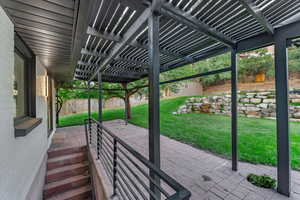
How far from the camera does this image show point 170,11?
4.57 ft

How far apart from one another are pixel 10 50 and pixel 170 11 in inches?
71.6

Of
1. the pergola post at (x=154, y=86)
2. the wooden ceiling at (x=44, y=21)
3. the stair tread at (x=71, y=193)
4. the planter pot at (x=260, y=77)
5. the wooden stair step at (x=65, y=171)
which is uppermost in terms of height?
the planter pot at (x=260, y=77)

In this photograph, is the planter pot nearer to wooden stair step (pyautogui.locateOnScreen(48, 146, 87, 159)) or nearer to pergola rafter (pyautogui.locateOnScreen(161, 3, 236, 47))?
pergola rafter (pyautogui.locateOnScreen(161, 3, 236, 47))

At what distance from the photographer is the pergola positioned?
1303 millimetres

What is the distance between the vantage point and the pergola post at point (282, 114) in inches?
69.5

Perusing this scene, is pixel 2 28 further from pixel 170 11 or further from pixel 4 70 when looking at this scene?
pixel 170 11

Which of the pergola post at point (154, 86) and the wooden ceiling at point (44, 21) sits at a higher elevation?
the wooden ceiling at point (44, 21)

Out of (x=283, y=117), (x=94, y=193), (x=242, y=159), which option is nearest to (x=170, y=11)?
(x=283, y=117)

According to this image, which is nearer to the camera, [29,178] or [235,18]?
[235,18]

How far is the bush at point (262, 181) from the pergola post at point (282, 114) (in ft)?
0.45

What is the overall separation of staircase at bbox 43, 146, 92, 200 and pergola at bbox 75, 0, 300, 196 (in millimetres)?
2704

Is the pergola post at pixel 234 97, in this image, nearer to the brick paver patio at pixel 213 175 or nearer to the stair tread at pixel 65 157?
the brick paver patio at pixel 213 175

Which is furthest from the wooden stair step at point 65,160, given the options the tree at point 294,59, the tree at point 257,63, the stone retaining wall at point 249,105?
the tree at point 257,63

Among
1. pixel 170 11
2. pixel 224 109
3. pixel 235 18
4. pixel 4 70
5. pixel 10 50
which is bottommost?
pixel 224 109
